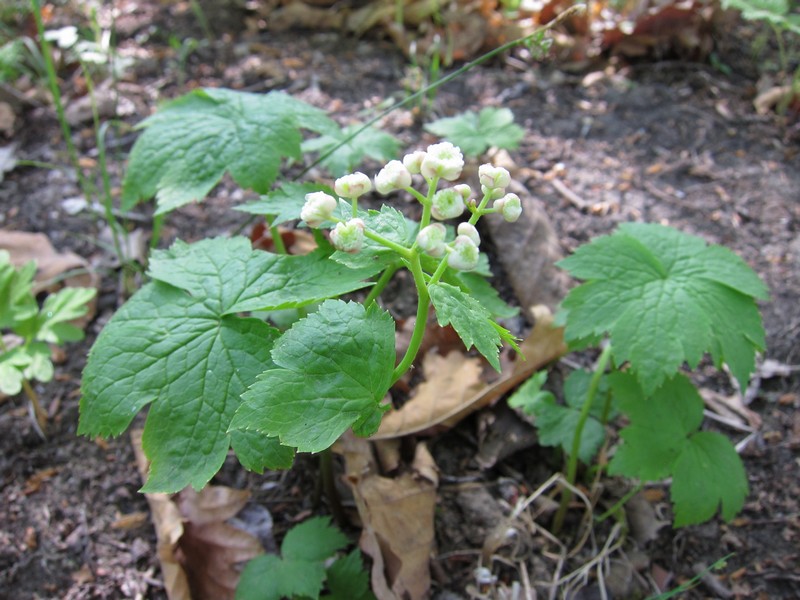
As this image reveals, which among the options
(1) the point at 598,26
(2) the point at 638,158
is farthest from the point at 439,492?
(1) the point at 598,26

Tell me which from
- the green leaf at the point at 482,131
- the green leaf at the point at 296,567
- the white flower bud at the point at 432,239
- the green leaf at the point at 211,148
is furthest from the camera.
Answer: the green leaf at the point at 482,131

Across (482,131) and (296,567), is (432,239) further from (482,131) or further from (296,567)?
(482,131)

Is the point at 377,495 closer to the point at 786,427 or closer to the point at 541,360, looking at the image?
the point at 541,360

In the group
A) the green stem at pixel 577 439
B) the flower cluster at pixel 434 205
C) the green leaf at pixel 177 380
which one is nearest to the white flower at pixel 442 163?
the flower cluster at pixel 434 205

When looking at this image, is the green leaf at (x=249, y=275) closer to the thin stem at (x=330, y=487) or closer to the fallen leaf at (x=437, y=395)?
the thin stem at (x=330, y=487)

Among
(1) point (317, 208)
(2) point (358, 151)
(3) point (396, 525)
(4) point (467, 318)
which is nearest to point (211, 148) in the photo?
(2) point (358, 151)

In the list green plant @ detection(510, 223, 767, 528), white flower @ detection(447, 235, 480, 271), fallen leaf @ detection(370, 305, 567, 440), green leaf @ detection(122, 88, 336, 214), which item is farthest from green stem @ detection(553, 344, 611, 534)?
green leaf @ detection(122, 88, 336, 214)

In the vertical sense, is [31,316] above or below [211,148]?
below
